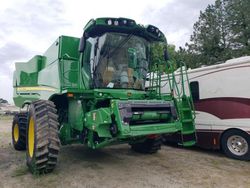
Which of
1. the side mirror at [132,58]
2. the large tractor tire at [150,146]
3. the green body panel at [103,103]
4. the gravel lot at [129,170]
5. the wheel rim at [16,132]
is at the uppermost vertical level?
the side mirror at [132,58]

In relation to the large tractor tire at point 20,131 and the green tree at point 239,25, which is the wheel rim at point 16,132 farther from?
the green tree at point 239,25

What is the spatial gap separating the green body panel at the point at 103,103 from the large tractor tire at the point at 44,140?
59 centimetres

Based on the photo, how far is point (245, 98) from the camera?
7.36m

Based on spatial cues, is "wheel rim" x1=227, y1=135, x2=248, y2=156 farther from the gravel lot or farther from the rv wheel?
the gravel lot

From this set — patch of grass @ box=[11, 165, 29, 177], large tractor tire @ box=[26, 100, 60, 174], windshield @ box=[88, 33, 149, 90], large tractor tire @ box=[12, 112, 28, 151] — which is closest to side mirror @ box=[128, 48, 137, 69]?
windshield @ box=[88, 33, 149, 90]

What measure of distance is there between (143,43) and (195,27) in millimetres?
19947

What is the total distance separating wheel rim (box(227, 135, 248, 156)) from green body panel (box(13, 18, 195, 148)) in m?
1.98

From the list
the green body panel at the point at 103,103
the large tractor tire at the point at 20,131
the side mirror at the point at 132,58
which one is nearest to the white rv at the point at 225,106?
the green body panel at the point at 103,103

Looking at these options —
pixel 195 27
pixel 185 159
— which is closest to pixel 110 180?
pixel 185 159

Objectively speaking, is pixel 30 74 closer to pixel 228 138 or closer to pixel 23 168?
pixel 23 168

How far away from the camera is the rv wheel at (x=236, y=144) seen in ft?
24.0

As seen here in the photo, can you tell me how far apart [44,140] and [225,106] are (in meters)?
5.14

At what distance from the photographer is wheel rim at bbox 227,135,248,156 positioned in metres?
7.37

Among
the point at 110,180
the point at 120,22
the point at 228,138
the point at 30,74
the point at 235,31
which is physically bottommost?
the point at 110,180
